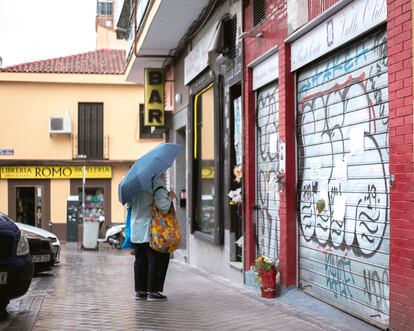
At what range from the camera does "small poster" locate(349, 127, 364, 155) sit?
5875mm

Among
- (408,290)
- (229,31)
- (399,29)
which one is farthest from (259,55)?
(408,290)

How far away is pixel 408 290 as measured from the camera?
4797mm

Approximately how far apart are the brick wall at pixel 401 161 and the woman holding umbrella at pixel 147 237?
10.3 feet

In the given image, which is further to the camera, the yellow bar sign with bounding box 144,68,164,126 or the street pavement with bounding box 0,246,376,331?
the yellow bar sign with bounding box 144,68,164,126

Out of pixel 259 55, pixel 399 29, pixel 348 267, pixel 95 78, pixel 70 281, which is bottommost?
pixel 70 281

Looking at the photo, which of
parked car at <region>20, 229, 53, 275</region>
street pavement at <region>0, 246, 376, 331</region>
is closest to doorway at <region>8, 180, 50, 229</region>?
parked car at <region>20, 229, 53, 275</region>

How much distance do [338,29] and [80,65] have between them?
24.0 m

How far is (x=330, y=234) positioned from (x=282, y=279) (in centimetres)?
127

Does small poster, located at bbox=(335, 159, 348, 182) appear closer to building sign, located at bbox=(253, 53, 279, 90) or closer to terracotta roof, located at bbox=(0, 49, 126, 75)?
building sign, located at bbox=(253, 53, 279, 90)

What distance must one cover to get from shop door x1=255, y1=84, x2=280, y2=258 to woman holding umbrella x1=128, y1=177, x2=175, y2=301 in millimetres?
1465

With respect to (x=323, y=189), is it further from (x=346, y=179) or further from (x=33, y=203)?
(x=33, y=203)

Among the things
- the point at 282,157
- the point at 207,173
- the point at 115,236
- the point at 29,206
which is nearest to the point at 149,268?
the point at 282,157

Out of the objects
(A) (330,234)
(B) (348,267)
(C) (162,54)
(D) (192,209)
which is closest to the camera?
(B) (348,267)

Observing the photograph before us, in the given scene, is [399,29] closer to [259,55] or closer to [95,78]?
[259,55]
